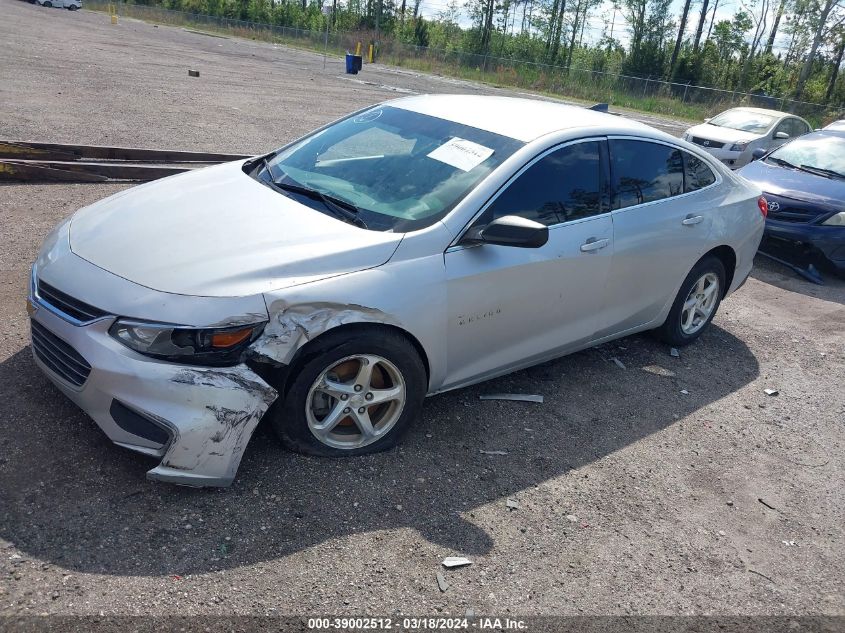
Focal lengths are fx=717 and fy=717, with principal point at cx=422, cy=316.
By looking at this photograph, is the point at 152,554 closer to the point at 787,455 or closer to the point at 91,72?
the point at 787,455

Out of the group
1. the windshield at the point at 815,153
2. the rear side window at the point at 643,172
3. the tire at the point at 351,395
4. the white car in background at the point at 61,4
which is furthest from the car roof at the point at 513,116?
the white car in background at the point at 61,4

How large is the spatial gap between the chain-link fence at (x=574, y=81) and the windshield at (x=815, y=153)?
25.9 metres

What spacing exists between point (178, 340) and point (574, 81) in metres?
41.9

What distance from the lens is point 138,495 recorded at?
10.6 ft

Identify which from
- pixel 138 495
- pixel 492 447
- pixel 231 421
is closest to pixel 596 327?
pixel 492 447

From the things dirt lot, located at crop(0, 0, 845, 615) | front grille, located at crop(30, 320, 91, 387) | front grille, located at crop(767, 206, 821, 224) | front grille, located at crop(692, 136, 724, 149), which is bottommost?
dirt lot, located at crop(0, 0, 845, 615)

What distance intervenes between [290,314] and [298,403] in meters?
0.44

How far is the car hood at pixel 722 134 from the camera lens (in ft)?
50.1

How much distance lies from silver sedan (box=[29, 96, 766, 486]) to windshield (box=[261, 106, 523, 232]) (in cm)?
2

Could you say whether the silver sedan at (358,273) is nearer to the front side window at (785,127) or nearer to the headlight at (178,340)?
the headlight at (178,340)

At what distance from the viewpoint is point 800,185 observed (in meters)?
8.85

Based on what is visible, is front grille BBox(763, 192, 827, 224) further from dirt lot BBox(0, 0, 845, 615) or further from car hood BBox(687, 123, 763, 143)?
car hood BBox(687, 123, 763, 143)

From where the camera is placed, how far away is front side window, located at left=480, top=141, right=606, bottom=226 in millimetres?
4098

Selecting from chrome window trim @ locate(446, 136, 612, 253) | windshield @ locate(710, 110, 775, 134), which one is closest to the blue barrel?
windshield @ locate(710, 110, 775, 134)
